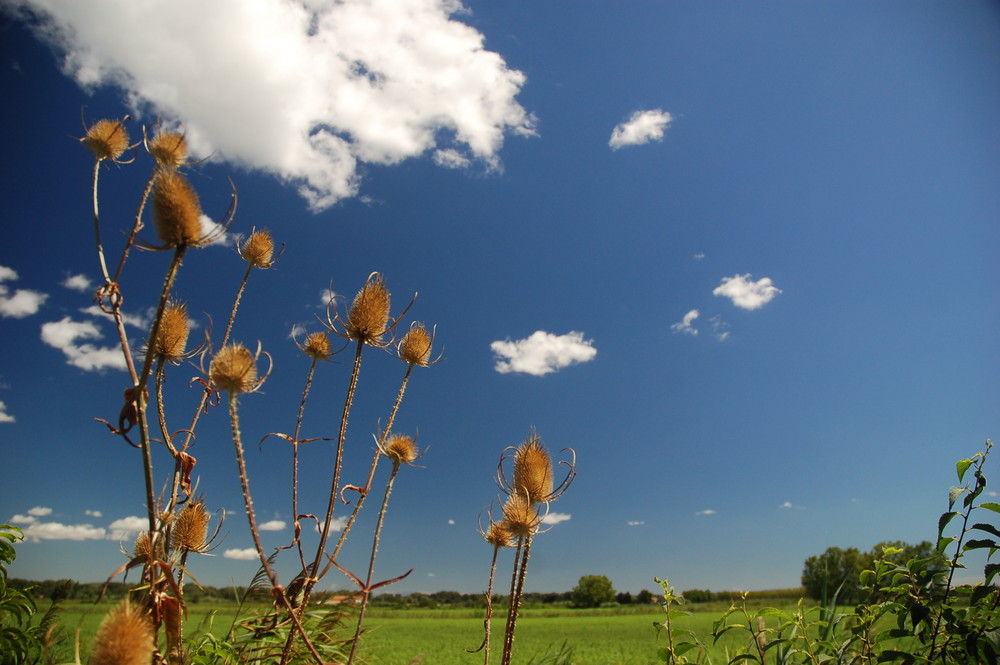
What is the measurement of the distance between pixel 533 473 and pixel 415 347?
2.69 feet

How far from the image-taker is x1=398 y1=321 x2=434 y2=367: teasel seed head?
2545 mm

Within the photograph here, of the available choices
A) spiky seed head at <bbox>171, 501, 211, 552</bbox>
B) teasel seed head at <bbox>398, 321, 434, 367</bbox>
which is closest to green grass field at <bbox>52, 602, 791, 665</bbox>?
spiky seed head at <bbox>171, 501, 211, 552</bbox>

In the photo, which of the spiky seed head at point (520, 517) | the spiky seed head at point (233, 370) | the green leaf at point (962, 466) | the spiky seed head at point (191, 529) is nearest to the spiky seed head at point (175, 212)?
the spiky seed head at point (233, 370)

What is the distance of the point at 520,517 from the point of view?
2.37m

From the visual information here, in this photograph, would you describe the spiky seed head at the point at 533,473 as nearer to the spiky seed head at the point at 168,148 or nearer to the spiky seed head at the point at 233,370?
the spiky seed head at the point at 233,370

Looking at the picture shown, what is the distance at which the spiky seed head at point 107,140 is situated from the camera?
231cm

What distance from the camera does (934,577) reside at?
241 cm

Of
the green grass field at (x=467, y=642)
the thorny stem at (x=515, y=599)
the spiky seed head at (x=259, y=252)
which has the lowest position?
the green grass field at (x=467, y=642)

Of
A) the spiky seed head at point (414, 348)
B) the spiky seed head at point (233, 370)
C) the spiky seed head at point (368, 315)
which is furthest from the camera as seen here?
the spiky seed head at point (414, 348)

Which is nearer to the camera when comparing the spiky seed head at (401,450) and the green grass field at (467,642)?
the spiky seed head at (401,450)

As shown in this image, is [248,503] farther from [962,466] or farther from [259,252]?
[962,466]

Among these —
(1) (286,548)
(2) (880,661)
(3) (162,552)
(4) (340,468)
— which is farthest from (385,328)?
(2) (880,661)

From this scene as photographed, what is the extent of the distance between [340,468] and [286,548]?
44 cm

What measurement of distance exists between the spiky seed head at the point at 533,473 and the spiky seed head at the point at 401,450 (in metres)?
0.53
